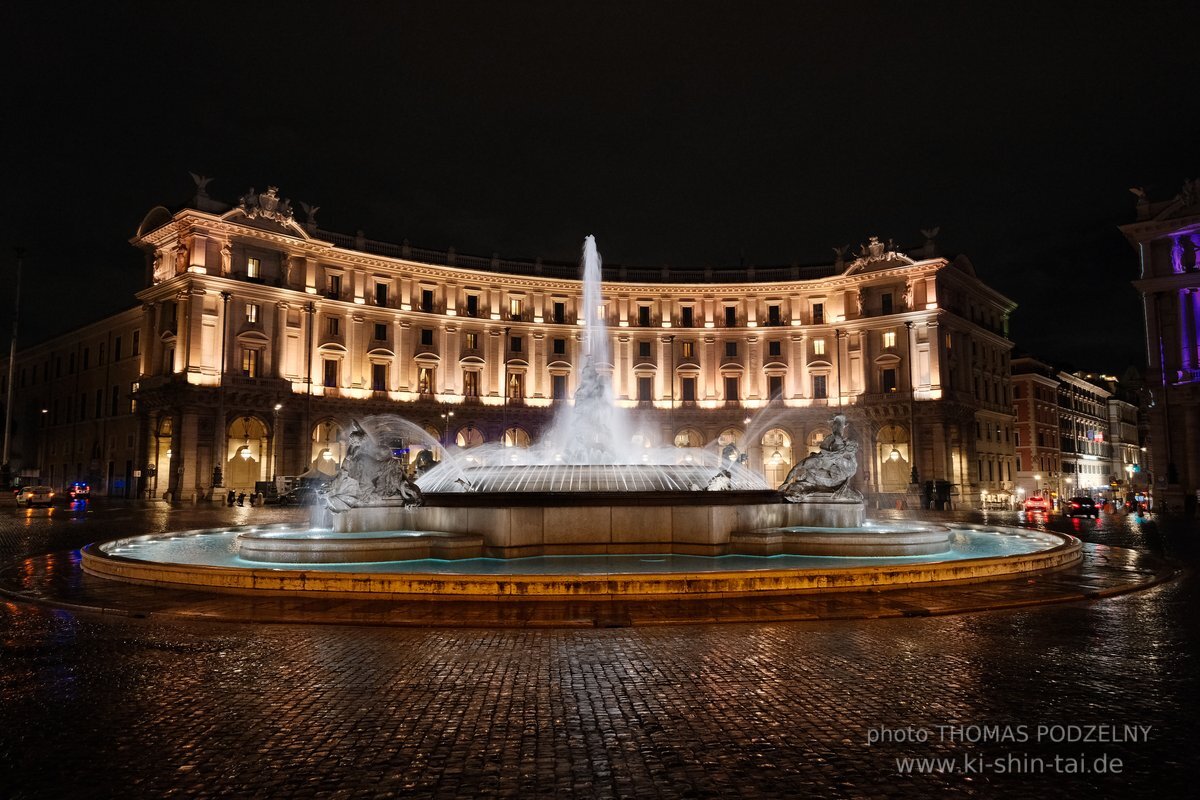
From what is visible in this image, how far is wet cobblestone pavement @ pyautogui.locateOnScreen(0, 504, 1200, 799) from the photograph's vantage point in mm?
4844

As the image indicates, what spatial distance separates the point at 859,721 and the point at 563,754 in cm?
222

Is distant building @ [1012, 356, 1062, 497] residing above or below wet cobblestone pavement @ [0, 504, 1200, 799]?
above

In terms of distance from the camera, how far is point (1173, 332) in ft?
147

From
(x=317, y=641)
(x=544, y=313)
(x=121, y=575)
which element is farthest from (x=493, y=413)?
(x=317, y=641)

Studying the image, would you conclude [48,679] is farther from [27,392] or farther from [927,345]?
[27,392]

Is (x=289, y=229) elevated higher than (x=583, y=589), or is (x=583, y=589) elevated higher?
(x=289, y=229)

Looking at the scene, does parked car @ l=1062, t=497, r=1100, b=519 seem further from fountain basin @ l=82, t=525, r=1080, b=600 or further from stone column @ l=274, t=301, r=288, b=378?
stone column @ l=274, t=301, r=288, b=378

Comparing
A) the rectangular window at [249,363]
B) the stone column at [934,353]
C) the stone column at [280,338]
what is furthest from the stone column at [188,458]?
the stone column at [934,353]

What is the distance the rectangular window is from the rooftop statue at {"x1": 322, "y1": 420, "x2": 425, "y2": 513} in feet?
136

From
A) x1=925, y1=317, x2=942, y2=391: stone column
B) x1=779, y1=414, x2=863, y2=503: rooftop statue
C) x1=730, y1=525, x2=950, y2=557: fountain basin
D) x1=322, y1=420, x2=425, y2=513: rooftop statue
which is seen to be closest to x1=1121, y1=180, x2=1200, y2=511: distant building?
x1=925, y1=317, x2=942, y2=391: stone column

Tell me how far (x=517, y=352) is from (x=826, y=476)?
5058 cm

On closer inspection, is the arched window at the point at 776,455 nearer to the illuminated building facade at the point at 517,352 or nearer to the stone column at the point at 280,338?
the illuminated building facade at the point at 517,352

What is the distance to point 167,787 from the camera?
4.72 m

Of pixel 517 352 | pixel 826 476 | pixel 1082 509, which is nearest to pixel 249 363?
pixel 517 352
